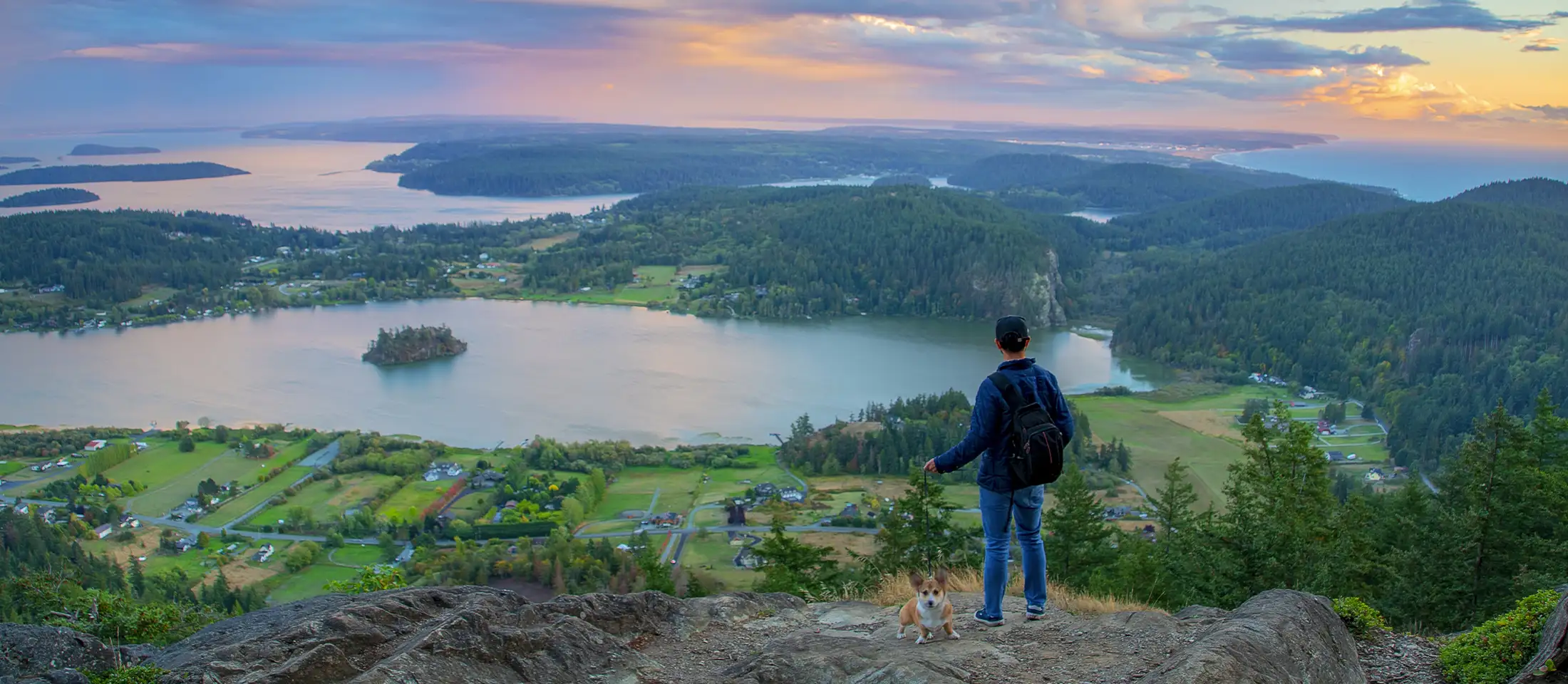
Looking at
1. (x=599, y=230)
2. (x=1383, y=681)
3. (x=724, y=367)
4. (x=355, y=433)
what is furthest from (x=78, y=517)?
(x=599, y=230)

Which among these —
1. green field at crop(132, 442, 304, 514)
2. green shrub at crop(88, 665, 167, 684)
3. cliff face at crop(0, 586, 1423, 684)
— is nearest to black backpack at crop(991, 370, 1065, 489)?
cliff face at crop(0, 586, 1423, 684)

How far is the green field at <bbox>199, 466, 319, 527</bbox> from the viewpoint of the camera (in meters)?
29.3

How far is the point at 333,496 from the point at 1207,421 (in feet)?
115

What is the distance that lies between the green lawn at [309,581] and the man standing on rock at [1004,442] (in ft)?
68.3

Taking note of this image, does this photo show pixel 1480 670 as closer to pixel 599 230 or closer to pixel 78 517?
pixel 78 517

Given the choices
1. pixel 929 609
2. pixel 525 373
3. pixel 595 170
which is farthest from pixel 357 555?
pixel 595 170

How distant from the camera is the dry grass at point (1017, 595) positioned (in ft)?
22.8

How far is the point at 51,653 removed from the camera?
5293 millimetres

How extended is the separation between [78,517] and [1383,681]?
110 feet

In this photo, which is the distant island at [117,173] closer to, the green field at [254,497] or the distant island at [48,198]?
the distant island at [48,198]

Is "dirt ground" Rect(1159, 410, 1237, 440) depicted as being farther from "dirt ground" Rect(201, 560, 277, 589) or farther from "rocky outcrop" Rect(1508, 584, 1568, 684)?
"rocky outcrop" Rect(1508, 584, 1568, 684)

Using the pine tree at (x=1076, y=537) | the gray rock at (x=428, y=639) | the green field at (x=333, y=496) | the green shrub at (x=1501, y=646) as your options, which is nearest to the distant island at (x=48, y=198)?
the green field at (x=333, y=496)

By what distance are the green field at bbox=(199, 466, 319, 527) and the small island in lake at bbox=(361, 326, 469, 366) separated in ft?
66.2

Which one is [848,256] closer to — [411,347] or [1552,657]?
[411,347]
